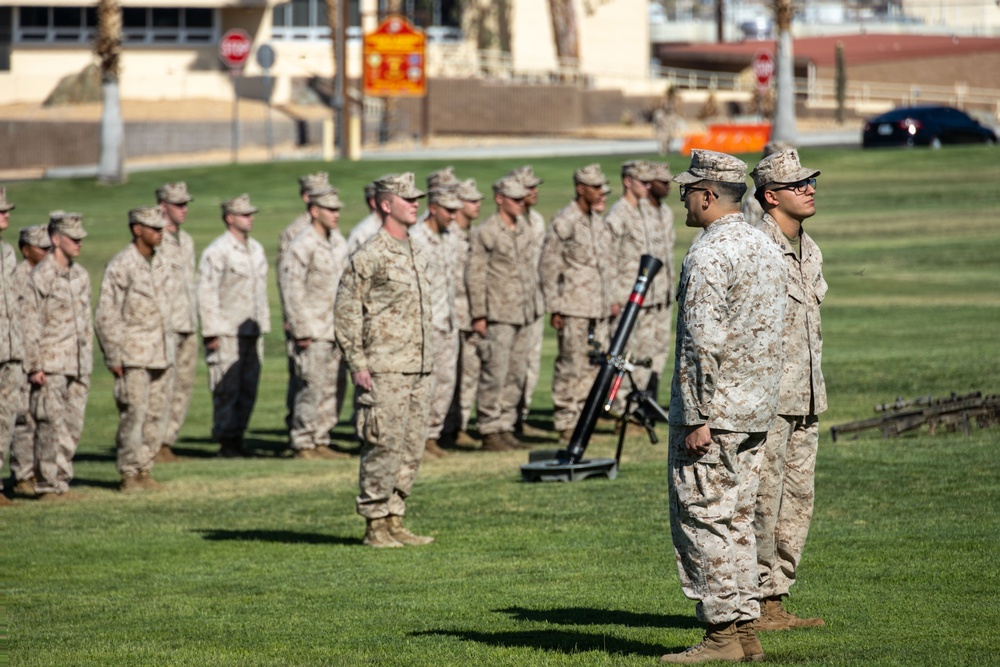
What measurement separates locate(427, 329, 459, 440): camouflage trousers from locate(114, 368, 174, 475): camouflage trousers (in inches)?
110

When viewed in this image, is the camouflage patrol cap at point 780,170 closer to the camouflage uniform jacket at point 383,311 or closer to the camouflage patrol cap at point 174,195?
the camouflage uniform jacket at point 383,311

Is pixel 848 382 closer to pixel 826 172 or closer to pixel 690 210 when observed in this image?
pixel 690 210

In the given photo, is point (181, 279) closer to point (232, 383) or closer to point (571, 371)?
point (232, 383)

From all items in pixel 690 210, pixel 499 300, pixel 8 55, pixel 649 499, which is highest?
pixel 8 55

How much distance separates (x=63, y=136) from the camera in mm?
52156

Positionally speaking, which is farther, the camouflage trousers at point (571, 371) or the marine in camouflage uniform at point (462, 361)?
the marine in camouflage uniform at point (462, 361)

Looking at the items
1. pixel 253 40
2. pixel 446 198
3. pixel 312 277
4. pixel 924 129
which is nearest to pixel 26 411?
pixel 312 277

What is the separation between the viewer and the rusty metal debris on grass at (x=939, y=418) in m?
14.3

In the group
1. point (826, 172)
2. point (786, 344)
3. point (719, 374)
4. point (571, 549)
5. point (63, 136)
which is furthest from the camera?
point (63, 136)

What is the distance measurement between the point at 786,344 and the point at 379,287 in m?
3.65

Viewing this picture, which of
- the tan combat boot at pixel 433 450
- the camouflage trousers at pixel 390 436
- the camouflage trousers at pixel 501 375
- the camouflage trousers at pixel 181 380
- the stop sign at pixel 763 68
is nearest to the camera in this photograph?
the camouflage trousers at pixel 390 436

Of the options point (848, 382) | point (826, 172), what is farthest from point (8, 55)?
point (848, 382)

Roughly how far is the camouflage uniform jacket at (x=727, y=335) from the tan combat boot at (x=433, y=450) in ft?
28.2

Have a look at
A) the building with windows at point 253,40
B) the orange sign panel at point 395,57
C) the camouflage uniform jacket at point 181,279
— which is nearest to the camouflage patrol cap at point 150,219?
the camouflage uniform jacket at point 181,279
